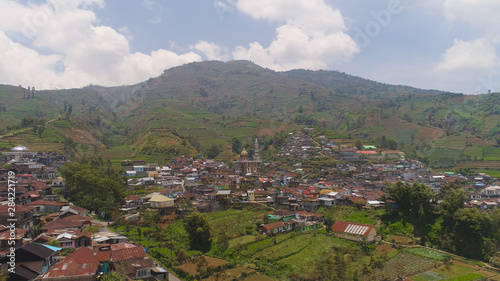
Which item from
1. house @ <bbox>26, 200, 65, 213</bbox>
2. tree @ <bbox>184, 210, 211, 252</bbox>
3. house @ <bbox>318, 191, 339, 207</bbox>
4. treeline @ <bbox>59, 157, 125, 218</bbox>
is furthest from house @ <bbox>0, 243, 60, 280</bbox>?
house @ <bbox>318, 191, 339, 207</bbox>

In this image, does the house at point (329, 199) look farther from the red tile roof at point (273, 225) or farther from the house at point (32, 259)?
the house at point (32, 259)

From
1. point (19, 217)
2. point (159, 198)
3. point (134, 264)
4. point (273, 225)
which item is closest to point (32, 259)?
point (134, 264)

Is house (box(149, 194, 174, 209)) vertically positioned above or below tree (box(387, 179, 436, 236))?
below

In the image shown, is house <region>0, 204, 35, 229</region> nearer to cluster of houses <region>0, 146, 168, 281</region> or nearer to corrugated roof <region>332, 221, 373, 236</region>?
cluster of houses <region>0, 146, 168, 281</region>

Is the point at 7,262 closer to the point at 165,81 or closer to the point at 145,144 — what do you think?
the point at 145,144

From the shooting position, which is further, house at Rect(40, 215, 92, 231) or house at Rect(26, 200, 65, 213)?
house at Rect(26, 200, 65, 213)

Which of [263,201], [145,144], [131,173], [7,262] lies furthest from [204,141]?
[7,262]
